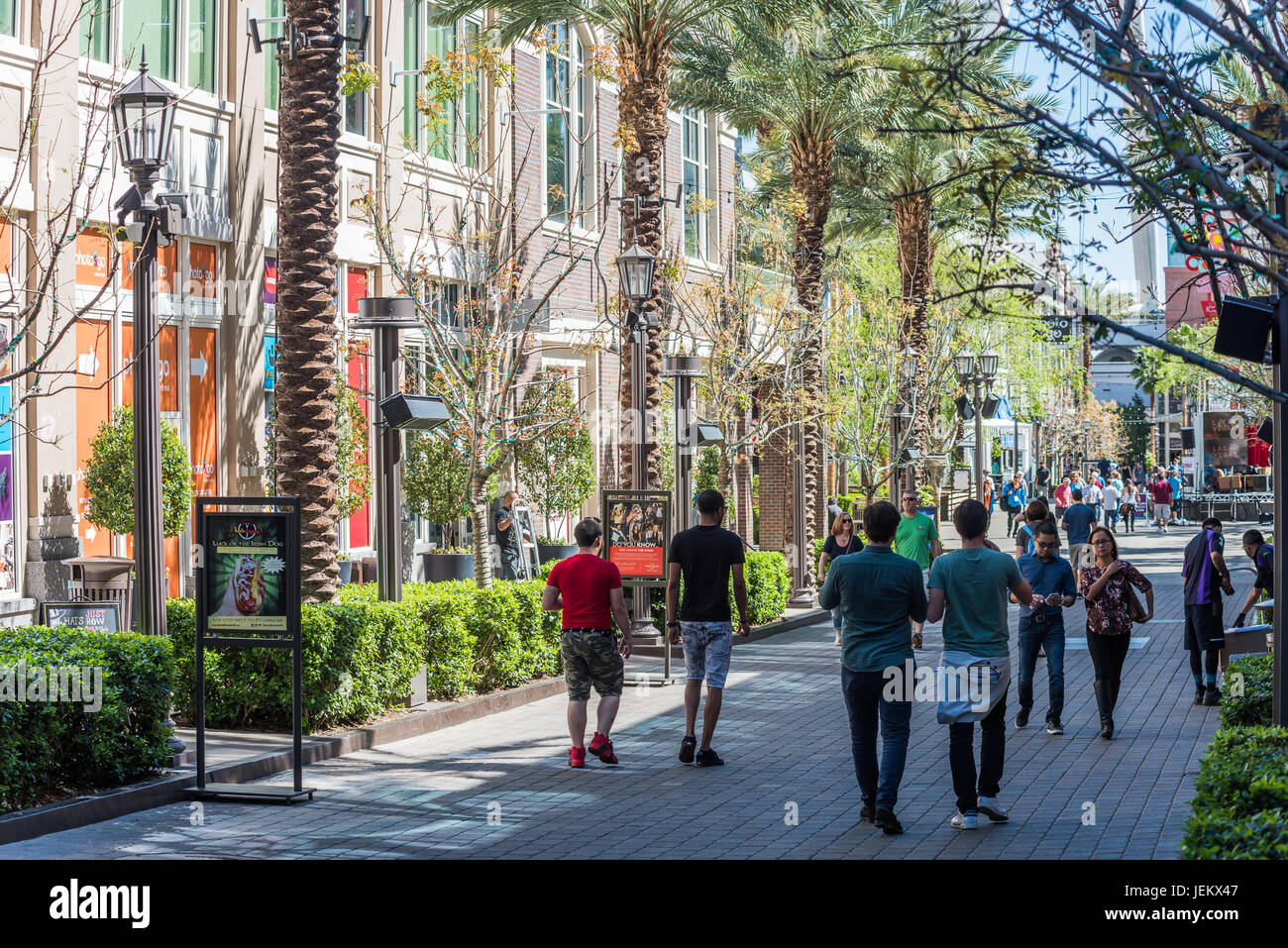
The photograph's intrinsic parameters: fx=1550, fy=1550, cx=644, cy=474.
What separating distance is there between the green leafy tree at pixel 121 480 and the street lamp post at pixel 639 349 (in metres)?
5.16

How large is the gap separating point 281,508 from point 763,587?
12.1 m

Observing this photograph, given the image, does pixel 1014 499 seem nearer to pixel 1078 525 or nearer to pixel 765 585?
pixel 1078 525

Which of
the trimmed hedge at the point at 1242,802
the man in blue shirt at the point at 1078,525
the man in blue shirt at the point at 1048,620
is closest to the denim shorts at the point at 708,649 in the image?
the man in blue shirt at the point at 1048,620

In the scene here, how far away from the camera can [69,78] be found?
644 inches

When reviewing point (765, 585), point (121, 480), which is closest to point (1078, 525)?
point (765, 585)

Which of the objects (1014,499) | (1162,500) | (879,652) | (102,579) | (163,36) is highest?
(163,36)

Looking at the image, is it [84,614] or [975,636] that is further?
[84,614]

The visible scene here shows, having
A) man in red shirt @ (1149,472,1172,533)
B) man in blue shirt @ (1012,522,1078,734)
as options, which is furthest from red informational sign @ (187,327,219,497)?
man in red shirt @ (1149,472,1172,533)

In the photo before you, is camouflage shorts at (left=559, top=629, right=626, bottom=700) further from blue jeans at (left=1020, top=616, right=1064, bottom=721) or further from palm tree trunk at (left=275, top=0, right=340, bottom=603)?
blue jeans at (left=1020, top=616, right=1064, bottom=721)

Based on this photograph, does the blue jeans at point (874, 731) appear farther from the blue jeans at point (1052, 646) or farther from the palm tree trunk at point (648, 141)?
the palm tree trunk at point (648, 141)

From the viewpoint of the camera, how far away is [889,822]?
8734mm

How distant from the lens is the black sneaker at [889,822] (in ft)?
28.7

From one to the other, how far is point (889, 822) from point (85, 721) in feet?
15.8

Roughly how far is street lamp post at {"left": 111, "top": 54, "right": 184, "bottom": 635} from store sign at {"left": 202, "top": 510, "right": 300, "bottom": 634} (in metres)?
0.72
